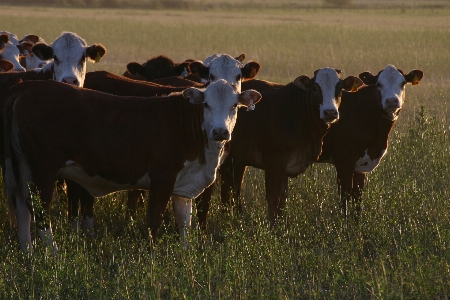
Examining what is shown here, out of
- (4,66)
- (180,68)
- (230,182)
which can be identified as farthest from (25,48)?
(230,182)

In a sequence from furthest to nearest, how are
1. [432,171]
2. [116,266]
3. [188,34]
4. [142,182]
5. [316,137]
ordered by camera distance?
[188,34] < [432,171] < [316,137] < [142,182] < [116,266]

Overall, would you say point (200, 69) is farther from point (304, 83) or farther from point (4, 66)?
point (4, 66)

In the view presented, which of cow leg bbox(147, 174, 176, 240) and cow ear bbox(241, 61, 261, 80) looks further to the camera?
cow ear bbox(241, 61, 261, 80)

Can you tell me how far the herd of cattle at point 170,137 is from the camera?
7387 mm

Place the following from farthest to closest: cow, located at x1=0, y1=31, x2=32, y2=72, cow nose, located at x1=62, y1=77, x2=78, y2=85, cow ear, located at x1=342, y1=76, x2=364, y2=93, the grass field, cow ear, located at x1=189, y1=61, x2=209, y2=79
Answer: cow, located at x1=0, y1=31, x2=32, y2=72
cow ear, located at x1=189, y1=61, x2=209, y2=79
cow nose, located at x1=62, y1=77, x2=78, y2=85
cow ear, located at x1=342, y1=76, x2=364, y2=93
the grass field

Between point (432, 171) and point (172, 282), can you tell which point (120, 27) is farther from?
point (172, 282)

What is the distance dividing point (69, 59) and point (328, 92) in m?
3.20

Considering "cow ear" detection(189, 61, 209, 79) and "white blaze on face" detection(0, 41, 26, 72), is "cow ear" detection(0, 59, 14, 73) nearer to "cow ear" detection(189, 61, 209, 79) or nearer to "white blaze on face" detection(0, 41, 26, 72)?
"white blaze on face" detection(0, 41, 26, 72)

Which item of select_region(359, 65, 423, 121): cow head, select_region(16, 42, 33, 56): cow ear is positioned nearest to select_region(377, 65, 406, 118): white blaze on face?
select_region(359, 65, 423, 121): cow head

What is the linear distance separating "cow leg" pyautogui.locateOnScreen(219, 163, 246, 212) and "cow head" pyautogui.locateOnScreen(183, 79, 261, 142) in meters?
1.75

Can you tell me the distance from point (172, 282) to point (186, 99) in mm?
2110

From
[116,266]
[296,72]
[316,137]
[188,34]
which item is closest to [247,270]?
[116,266]

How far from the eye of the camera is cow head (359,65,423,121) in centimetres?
915

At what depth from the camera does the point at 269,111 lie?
899 cm
